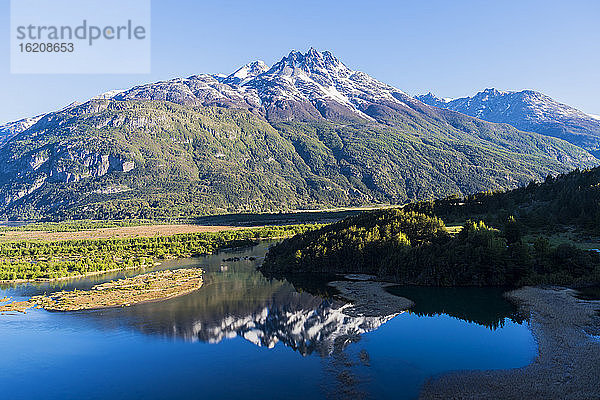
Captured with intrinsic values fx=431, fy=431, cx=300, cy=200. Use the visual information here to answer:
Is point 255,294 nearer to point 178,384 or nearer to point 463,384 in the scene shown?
point 178,384

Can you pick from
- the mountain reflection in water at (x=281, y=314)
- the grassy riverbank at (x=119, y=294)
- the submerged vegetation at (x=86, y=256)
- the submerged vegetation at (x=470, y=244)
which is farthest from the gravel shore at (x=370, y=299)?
the submerged vegetation at (x=86, y=256)

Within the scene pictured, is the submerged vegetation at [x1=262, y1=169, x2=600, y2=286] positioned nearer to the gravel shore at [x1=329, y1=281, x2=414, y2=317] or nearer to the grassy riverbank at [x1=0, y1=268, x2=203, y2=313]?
the gravel shore at [x1=329, y1=281, x2=414, y2=317]

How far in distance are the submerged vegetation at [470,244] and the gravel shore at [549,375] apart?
100 ft

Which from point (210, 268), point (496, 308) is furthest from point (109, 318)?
point (496, 308)

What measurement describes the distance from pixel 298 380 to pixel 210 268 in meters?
91.4

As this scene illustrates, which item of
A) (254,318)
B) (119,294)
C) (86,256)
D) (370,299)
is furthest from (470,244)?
(86,256)

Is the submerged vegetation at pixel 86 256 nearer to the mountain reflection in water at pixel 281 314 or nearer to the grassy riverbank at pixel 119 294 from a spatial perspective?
the grassy riverbank at pixel 119 294

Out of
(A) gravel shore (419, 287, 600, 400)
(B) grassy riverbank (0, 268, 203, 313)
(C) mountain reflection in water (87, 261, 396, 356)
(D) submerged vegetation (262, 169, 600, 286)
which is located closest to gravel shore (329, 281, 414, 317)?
(C) mountain reflection in water (87, 261, 396, 356)

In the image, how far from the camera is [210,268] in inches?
5581

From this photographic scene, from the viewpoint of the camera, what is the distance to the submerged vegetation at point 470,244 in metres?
102

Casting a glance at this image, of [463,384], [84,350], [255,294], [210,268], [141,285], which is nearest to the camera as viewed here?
[463,384]

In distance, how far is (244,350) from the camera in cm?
6681

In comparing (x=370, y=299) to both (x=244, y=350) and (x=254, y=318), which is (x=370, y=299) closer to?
(x=254, y=318)

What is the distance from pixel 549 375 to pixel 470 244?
179 ft
